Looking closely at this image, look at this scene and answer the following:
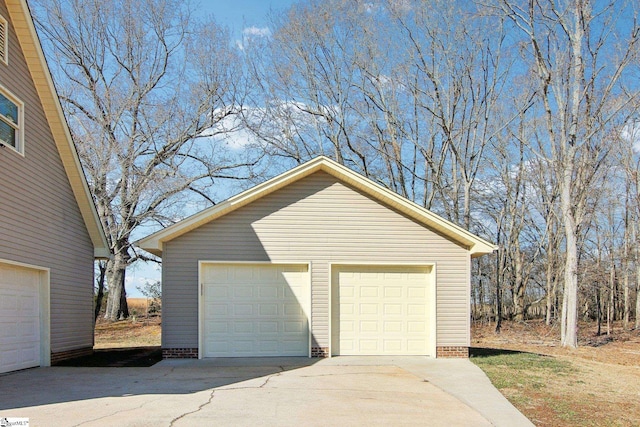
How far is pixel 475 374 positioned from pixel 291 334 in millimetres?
3794

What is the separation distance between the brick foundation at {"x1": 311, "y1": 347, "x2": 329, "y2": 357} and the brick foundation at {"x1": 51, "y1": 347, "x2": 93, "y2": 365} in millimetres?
5197

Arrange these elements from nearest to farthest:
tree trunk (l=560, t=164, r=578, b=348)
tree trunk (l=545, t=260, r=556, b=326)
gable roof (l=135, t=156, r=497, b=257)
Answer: gable roof (l=135, t=156, r=497, b=257) < tree trunk (l=560, t=164, r=578, b=348) < tree trunk (l=545, t=260, r=556, b=326)

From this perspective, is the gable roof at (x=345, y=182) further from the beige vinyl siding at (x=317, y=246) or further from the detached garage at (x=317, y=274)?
the beige vinyl siding at (x=317, y=246)

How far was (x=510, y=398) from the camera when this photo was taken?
8.18m

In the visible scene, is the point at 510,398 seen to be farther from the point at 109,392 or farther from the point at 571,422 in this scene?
the point at 109,392

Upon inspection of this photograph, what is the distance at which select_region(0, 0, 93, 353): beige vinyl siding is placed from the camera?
381 inches

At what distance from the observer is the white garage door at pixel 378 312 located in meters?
11.8

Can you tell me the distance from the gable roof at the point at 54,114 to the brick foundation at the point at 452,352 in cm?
831

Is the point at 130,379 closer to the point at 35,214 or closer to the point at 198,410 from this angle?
the point at 198,410

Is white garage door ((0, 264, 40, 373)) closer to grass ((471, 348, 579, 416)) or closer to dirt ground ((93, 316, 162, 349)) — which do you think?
dirt ground ((93, 316, 162, 349))

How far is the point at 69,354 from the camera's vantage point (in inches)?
474

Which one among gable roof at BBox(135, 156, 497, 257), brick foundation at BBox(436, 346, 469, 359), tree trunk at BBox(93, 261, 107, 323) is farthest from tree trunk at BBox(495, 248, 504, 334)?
tree trunk at BBox(93, 261, 107, 323)

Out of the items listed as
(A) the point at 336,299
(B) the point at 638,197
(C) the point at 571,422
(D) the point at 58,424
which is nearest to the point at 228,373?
(A) the point at 336,299

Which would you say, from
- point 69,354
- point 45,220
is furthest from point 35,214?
point 69,354
